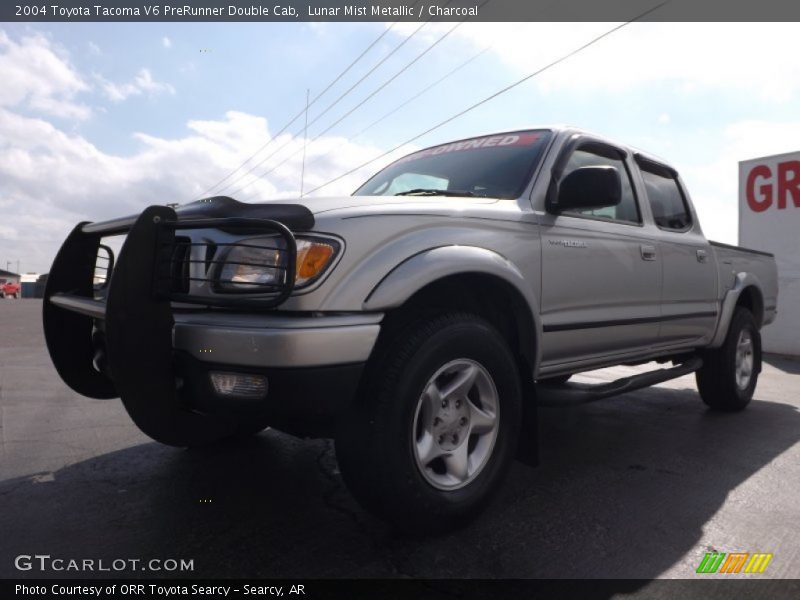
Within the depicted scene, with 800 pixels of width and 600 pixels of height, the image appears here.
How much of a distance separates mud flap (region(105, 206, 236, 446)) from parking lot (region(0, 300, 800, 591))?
542 mm

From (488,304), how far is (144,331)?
1.50 meters

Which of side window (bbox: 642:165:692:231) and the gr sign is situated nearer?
side window (bbox: 642:165:692:231)

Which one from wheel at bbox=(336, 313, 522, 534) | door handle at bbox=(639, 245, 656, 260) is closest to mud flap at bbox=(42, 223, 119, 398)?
wheel at bbox=(336, 313, 522, 534)

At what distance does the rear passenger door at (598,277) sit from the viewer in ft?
9.94

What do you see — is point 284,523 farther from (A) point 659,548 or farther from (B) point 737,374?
(B) point 737,374

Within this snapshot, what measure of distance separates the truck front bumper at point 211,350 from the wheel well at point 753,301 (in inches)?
167

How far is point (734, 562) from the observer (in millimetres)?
2211

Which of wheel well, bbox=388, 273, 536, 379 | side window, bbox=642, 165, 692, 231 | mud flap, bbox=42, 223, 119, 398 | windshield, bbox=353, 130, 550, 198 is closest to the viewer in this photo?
wheel well, bbox=388, 273, 536, 379

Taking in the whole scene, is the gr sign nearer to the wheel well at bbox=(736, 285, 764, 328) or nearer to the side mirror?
the wheel well at bbox=(736, 285, 764, 328)

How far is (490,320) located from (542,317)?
0.28 meters

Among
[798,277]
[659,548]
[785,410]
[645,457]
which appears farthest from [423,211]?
[798,277]

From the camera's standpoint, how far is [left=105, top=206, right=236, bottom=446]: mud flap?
208 centimetres

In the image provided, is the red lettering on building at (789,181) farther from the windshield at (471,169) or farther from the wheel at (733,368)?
the windshield at (471,169)

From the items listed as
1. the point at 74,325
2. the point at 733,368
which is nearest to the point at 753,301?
the point at 733,368
